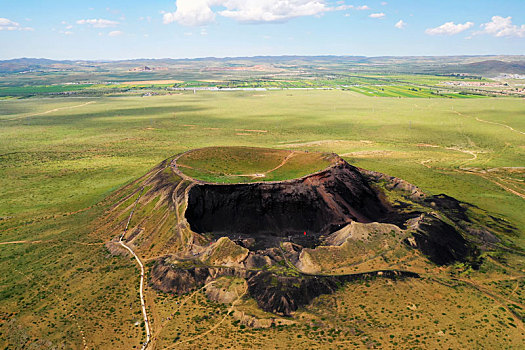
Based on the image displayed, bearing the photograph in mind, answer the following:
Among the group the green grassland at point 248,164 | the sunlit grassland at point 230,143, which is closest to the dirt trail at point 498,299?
the sunlit grassland at point 230,143

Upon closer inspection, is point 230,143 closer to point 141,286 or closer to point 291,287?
point 141,286

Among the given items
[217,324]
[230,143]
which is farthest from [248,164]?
[230,143]

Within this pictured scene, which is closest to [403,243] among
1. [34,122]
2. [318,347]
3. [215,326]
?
[318,347]

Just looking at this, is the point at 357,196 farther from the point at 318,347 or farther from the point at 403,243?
the point at 318,347

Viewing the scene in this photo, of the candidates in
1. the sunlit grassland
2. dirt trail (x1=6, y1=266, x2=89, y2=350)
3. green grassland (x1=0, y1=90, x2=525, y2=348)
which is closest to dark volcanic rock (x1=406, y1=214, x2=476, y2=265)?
green grassland (x1=0, y1=90, x2=525, y2=348)

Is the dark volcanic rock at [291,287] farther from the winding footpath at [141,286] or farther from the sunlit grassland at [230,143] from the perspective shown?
the sunlit grassland at [230,143]

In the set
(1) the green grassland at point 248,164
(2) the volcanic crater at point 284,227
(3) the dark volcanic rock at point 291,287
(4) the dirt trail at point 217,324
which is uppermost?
(1) the green grassland at point 248,164
